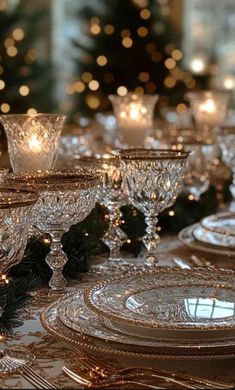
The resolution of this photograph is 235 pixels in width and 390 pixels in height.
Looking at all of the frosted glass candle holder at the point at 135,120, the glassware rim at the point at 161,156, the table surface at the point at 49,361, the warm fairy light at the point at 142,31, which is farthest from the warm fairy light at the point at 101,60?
the table surface at the point at 49,361

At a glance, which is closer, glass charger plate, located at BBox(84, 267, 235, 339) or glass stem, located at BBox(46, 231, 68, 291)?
glass charger plate, located at BBox(84, 267, 235, 339)

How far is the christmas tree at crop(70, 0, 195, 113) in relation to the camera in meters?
6.51

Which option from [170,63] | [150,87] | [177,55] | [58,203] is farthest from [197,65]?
[58,203]

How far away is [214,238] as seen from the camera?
1.71m

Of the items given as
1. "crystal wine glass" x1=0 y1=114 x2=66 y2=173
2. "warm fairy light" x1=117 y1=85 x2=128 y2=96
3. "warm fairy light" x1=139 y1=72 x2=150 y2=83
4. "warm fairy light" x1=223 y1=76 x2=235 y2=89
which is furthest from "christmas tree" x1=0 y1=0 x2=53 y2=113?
"crystal wine glass" x1=0 y1=114 x2=66 y2=173

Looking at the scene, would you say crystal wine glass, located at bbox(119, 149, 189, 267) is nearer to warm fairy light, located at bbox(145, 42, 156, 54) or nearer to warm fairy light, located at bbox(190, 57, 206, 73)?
warm fairy light, located at bbox(145, 42, 156, 54)

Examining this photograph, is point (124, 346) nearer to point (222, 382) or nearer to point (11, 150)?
point (222, 382)

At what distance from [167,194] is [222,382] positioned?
1.98 ft

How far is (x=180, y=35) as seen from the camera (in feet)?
23.5

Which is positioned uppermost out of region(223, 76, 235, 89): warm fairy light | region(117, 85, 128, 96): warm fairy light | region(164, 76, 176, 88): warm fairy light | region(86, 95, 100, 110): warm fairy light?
region(223, 76, 235, 89): warm fairy light

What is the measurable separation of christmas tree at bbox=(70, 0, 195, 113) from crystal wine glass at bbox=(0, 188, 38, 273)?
5555mm

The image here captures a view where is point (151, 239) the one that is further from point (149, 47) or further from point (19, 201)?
point (149, 47)

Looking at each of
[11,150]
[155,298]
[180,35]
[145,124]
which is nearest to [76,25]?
[180,35]

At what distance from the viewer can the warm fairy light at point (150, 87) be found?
6715mm
